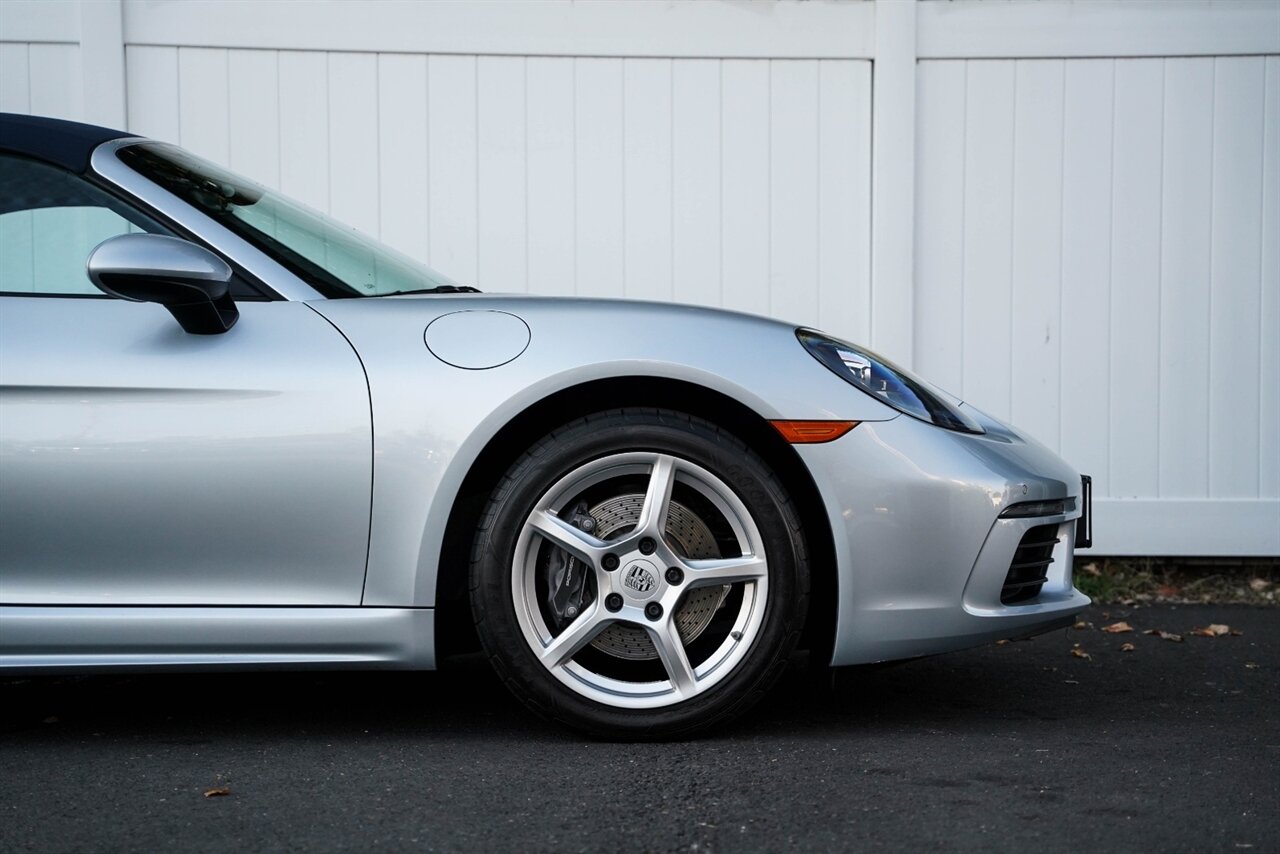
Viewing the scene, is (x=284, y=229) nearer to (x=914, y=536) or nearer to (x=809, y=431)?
(x=809, y=431)

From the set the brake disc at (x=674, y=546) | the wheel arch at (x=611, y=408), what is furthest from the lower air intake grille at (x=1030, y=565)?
the brake disc at (x=674, y=546)

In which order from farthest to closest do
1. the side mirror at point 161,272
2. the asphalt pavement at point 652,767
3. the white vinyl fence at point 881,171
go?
Result: 1. the white vinyl fence at point 881,171
2. the side mirror at point 161,272
3. the asphalt pavement at point 652,767

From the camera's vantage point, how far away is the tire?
2674 millimetres

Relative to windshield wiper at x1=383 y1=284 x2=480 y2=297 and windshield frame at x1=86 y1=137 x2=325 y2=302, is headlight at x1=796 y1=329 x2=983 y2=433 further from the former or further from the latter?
windshield frame at x1=86 y1=137 x2=325 y2=302

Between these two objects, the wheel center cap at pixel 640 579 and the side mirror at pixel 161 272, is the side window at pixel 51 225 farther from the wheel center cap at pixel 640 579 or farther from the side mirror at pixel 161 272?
the wheel center cap at pixel 640 579

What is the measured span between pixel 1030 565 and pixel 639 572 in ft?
2.84

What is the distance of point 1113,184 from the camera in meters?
5.35

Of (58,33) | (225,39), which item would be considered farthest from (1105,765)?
(58,33)

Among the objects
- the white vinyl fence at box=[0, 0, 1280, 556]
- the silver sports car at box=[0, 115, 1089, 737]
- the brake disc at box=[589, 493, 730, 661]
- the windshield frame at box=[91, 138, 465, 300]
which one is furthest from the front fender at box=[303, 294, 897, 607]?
the white vinyl fence at box=[0, 0, 1280, 556]

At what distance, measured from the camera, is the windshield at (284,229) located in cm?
287

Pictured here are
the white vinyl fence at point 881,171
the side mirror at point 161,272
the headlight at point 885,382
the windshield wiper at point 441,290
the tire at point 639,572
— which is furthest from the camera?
the white vinyl fence at point 881,171

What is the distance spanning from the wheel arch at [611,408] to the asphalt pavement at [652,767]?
286 mm

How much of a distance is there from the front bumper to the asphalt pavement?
26 cm

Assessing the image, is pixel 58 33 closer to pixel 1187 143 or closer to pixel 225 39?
pixel 225 39
